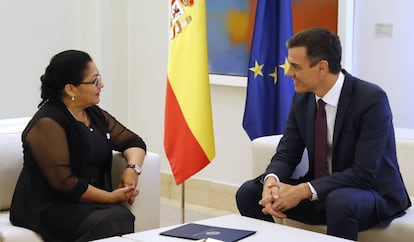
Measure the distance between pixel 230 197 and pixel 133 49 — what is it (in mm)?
1374

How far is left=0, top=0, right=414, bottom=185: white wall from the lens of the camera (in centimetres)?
480

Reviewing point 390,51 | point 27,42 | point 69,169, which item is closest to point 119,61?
point 27,42

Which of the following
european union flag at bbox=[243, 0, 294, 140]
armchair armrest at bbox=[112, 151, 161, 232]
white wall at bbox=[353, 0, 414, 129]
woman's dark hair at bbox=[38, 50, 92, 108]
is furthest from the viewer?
european union flag at bbox=[243, 0, 294, 140]

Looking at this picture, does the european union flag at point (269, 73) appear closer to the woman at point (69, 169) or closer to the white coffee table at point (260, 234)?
the woman at point (69, 169)

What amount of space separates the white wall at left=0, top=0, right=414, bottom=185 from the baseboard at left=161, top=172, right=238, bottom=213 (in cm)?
6

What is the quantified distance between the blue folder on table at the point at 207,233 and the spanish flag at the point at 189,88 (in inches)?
48.1

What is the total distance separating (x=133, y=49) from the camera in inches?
209

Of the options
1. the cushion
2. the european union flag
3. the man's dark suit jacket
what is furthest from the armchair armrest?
the european union flag

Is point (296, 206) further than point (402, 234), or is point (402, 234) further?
point (296, 206)

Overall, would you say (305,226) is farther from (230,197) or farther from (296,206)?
(230,197)

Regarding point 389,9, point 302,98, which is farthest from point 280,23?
point 302,98

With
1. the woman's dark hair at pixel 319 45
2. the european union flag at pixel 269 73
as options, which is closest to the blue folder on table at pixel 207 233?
the woman's dark hair at pixel 319 45

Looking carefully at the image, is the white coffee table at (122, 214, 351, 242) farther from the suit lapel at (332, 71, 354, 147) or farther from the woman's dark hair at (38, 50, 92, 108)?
the woman's dark hair at (38, 50, 92, 108)

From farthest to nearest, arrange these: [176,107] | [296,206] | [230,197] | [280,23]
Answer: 1. [230,197]
2. [280,23]
3. [176,107]
4. [296,206]
